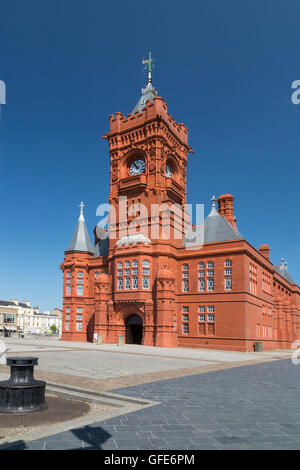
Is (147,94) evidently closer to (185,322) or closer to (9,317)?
(185,322)

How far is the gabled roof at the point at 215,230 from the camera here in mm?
39469

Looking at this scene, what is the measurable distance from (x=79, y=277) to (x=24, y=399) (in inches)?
1603

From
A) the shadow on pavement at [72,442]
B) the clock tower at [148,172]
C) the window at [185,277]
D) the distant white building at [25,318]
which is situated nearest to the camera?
the shadow on pavement at [72,442]

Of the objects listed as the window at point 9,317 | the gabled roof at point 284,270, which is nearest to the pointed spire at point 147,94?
Result: the gabled roof at point 284,270

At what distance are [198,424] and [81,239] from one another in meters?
44.2

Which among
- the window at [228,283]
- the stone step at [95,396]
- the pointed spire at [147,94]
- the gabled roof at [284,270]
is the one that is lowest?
the stone step at [95,396]

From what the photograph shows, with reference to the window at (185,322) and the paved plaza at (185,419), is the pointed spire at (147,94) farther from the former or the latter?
the paved plaza at (185,419)

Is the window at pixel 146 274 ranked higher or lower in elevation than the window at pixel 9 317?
higher

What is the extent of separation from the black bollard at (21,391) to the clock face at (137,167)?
39.0 meters

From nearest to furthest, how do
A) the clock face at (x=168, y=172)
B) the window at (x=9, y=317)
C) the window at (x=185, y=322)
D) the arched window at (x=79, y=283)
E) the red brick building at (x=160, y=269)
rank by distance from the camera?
the red brick building at (x=160, y=269) < the window at (x=185, y=322) < the clock face at (x=168, y=172) < the arched window at (x=79, y=283) < the window at (x=9, y=317)

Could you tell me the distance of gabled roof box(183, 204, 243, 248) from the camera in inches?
1554

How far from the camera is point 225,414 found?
773 cm

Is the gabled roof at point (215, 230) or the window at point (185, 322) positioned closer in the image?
the window at point (185, 322)
